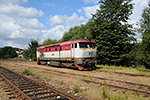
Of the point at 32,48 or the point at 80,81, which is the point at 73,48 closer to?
the point at 80,81

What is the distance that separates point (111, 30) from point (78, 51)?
359 inches

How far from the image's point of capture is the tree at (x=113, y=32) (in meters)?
19.5

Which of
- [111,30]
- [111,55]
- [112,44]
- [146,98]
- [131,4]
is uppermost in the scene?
[131,4]

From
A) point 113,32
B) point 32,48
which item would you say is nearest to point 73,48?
point 113,32

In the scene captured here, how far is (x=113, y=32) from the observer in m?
20.3

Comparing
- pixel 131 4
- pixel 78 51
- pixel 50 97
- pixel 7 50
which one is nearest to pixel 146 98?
pixel 50 97

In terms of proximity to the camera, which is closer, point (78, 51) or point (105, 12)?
point (78, 51)

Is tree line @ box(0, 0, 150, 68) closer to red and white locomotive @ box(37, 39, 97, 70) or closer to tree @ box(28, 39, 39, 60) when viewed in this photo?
red and white locomotive @ box(37, 39, 97, 70)

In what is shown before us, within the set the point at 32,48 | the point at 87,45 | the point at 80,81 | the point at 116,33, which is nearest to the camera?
the point at 80,81

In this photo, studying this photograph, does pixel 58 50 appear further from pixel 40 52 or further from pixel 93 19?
pixel 93 19

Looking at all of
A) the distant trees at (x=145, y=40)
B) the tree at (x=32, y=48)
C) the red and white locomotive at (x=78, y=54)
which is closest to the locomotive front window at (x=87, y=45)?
the red and white locomotive at (x=78, y=54)

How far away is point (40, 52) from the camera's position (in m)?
23.4

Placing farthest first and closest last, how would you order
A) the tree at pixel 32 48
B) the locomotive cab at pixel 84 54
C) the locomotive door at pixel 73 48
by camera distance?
the tree at pixel 32 48 < the locomotive door at pixel 73 48 < the locomotive cab at pixel 84 54

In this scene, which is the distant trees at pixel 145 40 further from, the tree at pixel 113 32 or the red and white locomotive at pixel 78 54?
the red and white locomotive at pixel 78 54
